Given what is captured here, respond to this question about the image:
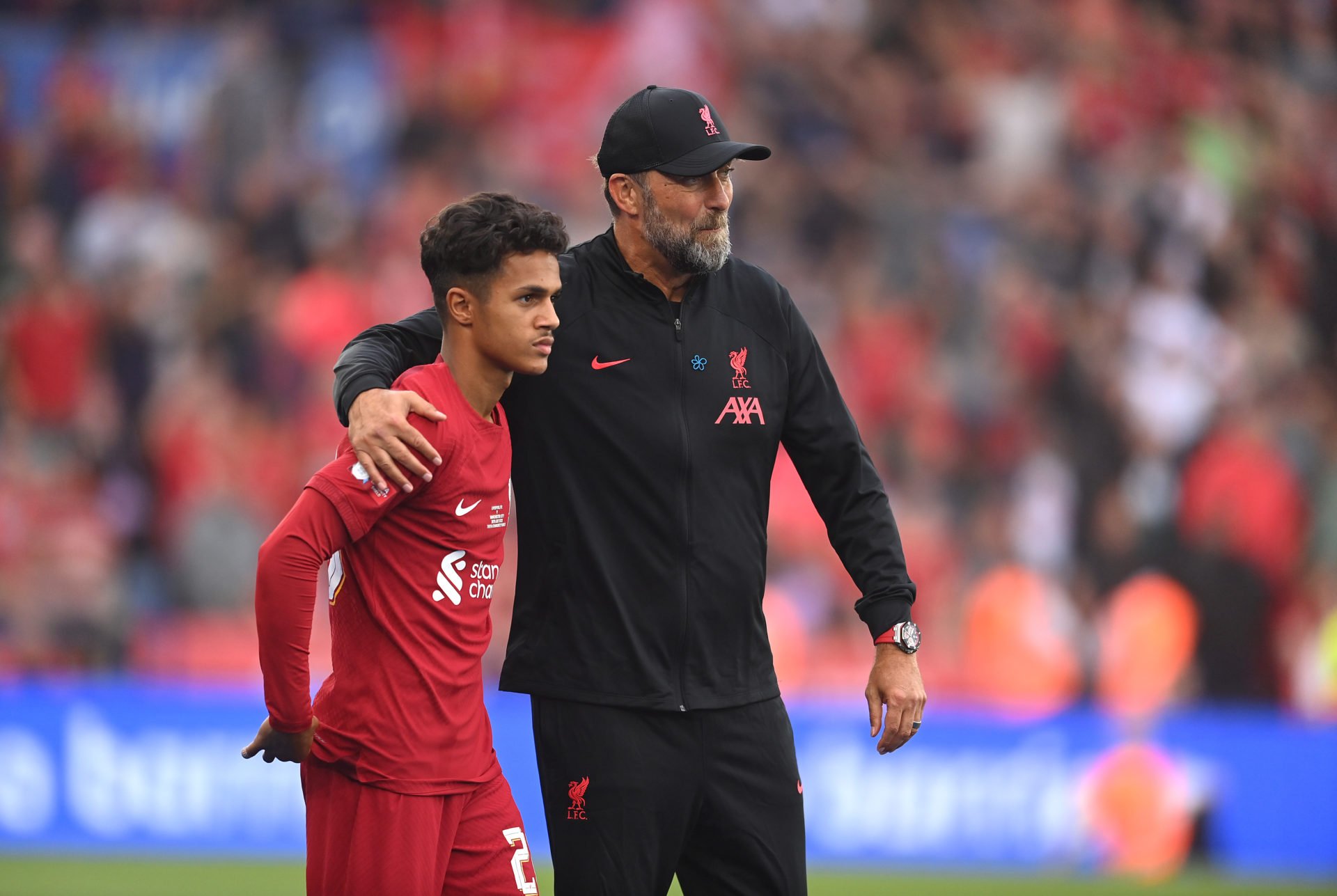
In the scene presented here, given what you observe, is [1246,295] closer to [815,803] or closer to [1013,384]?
[1013,384]

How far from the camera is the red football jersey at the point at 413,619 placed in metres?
3.65

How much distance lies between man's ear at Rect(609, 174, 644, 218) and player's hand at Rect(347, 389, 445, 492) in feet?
2.74

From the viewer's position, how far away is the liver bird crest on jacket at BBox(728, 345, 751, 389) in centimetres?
420

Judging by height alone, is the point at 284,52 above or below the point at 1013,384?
above

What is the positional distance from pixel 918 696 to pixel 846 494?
560 millimetres

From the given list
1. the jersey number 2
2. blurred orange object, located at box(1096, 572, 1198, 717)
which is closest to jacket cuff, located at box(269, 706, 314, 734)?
the jersey number 2

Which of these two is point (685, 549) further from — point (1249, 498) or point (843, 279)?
point (843, 279)

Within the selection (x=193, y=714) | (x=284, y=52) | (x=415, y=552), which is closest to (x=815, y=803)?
(x=193, y=714)

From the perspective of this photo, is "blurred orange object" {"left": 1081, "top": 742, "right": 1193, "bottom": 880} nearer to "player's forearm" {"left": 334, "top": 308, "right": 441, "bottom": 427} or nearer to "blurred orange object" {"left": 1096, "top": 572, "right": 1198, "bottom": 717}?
"blurred orange object" {"left": 1096, "top": 572, "right": 1198, "bottom": 717}

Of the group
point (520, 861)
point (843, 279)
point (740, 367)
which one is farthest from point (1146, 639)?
point (520, 861)

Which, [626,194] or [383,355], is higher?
[626,194]

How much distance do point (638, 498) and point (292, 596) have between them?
2.99 feet

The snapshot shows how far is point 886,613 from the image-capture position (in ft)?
13.8

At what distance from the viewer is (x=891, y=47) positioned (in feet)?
45.3
